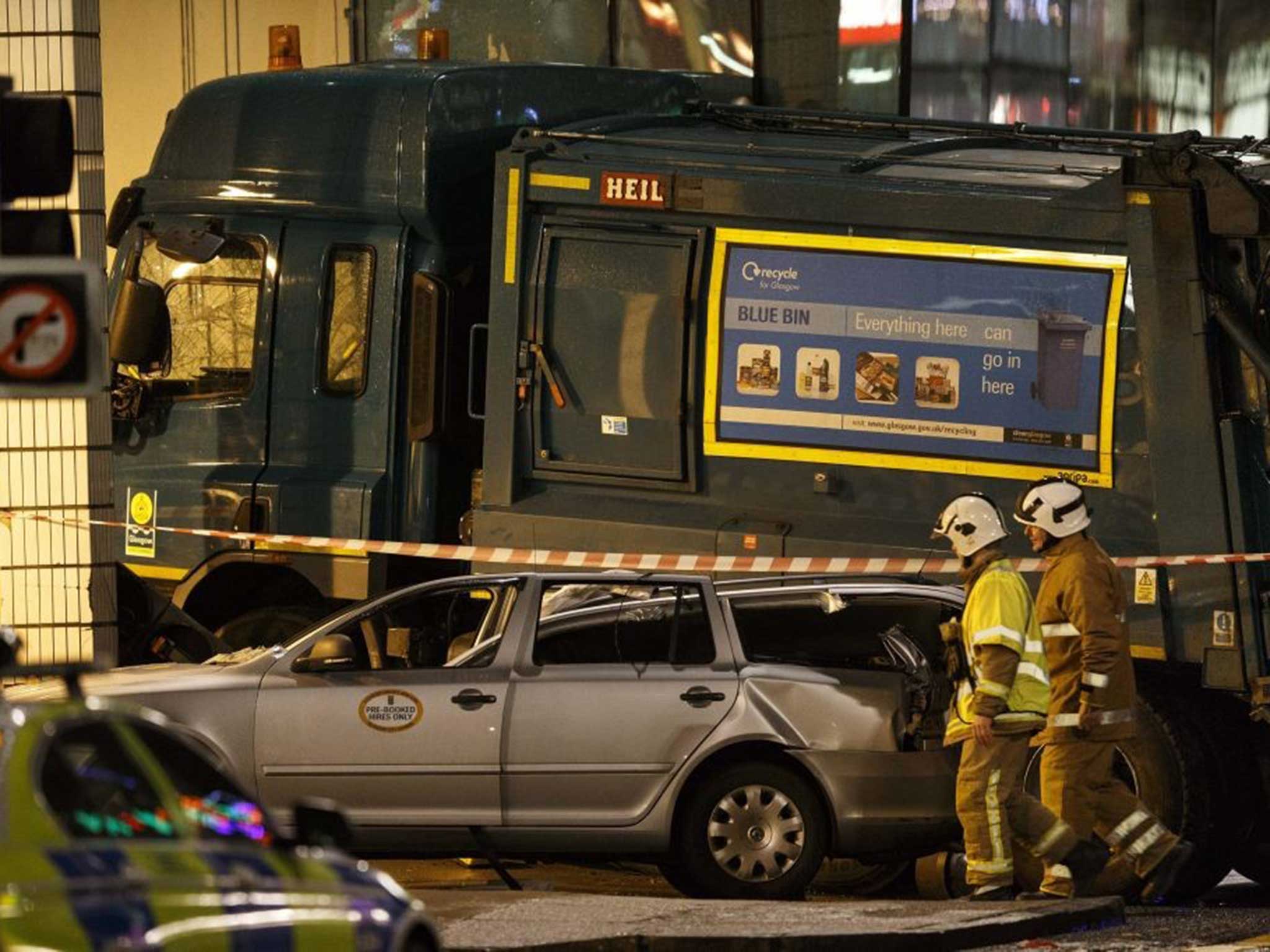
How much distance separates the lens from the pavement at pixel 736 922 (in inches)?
375

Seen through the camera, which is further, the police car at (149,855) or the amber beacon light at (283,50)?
the amber beacon light at (283,50)

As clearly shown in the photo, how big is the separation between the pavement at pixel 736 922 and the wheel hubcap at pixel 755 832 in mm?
461

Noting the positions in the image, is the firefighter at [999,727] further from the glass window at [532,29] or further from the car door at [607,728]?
the glass window at [532,29]

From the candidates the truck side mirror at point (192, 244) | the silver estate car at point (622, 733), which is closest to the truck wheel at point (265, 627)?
the truck side mirror at point (192, 244)

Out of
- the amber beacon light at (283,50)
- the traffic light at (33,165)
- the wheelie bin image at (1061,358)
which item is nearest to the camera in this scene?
the traffic light at (33,165)

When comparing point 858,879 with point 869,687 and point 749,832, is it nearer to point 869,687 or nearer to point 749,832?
point 749,832

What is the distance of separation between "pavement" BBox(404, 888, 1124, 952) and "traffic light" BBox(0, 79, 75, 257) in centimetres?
269

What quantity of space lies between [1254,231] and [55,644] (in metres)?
5.57

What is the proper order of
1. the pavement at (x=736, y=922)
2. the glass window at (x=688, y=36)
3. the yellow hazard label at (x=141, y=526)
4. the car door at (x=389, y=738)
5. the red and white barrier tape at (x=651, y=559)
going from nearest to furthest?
the pavement at (x=736, y=922)
the car door at (x=389, y=738)
the red and white barrier tape at (x=651, y=559)
the yellow hazard label at (x=141, y=526)
the glass window at (x=688, y=36)

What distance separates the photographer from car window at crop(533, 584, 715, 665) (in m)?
11.4

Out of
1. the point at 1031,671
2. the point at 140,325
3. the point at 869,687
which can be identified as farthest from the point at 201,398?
the point at 1031,671

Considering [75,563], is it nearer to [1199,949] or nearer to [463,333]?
[463,333]

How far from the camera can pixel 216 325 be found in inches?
564

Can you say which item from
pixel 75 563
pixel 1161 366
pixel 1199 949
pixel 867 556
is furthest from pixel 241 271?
pixel 1199 949
